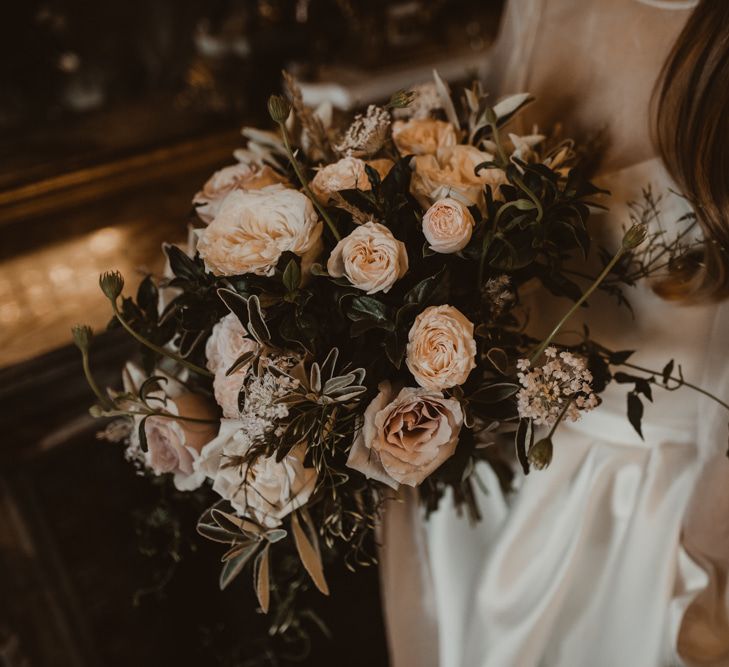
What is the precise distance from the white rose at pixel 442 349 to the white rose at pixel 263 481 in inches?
5.9

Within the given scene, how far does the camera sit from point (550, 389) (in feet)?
2.00

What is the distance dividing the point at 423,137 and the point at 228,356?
330 millimetres

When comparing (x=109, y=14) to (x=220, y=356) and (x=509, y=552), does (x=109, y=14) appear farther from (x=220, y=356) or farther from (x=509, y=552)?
(x=509, y=552)

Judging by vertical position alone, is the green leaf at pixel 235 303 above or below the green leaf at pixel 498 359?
above

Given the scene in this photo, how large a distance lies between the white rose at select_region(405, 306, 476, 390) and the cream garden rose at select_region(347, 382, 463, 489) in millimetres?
28

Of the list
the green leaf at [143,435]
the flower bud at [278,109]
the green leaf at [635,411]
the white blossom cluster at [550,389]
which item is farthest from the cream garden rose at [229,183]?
the green leaf at [635,411]

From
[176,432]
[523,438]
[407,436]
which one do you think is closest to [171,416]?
[176,432]

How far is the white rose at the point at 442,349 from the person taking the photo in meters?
0.56

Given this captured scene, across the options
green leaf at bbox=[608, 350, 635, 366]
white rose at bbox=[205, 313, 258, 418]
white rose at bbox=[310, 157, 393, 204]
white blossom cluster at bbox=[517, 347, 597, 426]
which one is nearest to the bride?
green leaf at bbox=[608, 350, 635, 366]

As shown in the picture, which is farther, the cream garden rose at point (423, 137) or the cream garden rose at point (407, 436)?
the cream garden rose at point (423, 137)

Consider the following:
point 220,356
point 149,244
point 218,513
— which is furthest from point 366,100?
point 218,513

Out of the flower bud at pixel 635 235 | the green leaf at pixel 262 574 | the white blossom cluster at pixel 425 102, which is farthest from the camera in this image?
the white blossom cluster at pixel 425 102

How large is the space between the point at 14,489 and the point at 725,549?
95cm

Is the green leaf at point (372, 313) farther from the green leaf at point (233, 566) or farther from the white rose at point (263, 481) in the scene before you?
the green leaf at point (233, 566)
